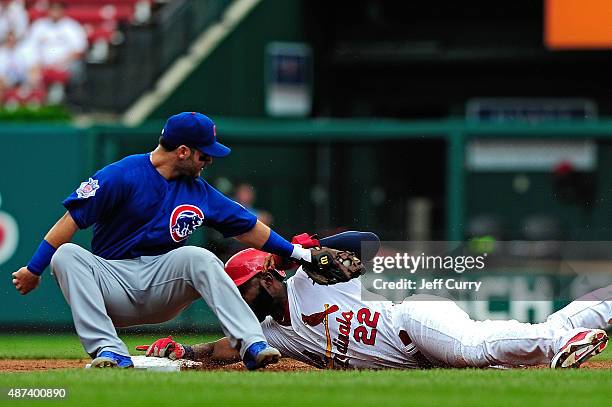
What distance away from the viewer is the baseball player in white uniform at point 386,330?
6.51 m

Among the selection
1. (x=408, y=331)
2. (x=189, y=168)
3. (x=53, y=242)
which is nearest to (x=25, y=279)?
(x=53, y=242)

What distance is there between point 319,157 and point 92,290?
192 inches

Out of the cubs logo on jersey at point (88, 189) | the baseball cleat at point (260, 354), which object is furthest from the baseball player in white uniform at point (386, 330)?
the cubs logo on jersey at point (88, 189)

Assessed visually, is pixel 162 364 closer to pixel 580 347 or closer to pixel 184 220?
pixel 184 220

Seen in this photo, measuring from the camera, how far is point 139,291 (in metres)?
6.69

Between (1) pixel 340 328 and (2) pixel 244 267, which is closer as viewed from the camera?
(1) pixel 340 328

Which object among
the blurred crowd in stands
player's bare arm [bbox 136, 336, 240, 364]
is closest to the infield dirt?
player's bare arm [bbox 136, 336, 240, 364]

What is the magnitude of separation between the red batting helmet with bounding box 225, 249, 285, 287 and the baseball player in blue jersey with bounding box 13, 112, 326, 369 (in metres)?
0.09

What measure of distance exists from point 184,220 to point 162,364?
2.43 ft

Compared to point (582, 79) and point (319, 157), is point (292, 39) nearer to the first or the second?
point (582, 79)

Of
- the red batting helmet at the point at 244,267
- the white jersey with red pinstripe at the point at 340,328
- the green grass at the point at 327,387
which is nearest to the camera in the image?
the green grass at the point at 327,387

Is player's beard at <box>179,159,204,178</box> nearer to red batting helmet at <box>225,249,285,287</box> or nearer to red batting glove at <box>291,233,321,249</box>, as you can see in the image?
red batting helmet at <box>225,249,285,287</box>

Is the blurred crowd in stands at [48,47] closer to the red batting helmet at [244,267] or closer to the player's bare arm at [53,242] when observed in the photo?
the red batting helmet at [244,267]

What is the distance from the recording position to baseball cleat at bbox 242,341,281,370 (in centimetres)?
633
